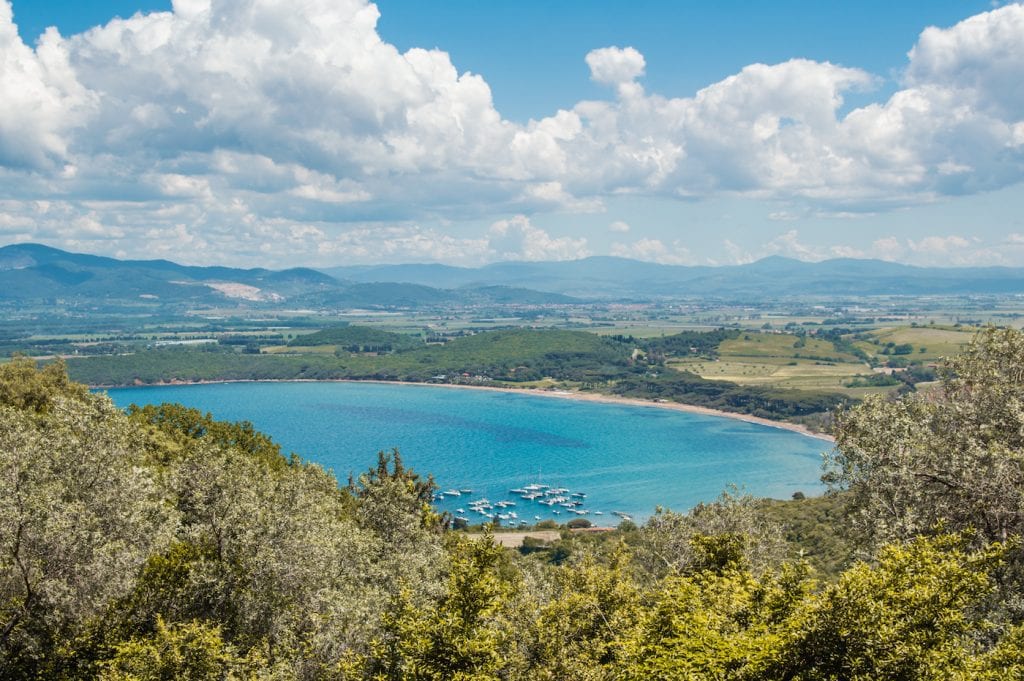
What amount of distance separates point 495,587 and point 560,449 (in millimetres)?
131888

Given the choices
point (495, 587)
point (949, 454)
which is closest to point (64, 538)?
point (495, 587)

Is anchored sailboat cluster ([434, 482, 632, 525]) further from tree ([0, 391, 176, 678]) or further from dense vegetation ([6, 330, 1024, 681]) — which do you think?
tree ([0, 391, 176, 678])

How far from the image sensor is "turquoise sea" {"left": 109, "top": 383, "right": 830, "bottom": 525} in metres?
119

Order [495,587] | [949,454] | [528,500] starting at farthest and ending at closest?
[528,500], [949,454], [495,587]

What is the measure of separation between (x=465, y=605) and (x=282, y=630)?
21.0ft

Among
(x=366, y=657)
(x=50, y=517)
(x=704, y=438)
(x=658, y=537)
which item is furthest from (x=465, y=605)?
(x=704, y=438)

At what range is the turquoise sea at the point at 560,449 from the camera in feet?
390

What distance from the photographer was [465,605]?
66.4 ft

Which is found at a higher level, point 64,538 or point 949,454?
point 949,454

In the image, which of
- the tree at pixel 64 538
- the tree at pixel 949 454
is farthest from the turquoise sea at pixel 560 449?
the tree at pixel 64 538

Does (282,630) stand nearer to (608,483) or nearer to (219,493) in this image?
(219,493)

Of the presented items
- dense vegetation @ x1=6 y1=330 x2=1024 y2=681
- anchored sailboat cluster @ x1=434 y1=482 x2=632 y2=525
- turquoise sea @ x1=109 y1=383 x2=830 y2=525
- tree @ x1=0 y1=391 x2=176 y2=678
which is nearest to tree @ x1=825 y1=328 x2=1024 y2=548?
dense vegetation @ x1=6 y1=330 x2=1024 y2=681

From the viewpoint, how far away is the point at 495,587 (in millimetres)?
20641

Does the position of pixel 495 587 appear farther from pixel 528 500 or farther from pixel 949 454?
pixel 528 500
